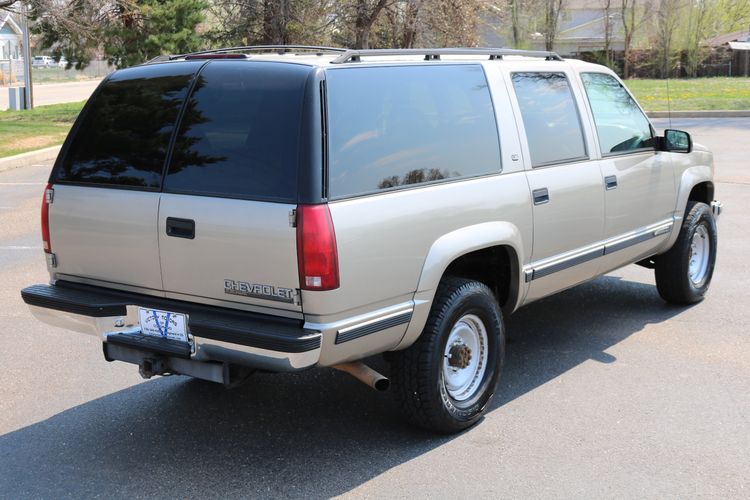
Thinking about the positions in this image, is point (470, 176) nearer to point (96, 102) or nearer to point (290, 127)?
point (290, 127)

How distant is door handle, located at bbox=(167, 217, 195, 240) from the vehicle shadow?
1.13 m

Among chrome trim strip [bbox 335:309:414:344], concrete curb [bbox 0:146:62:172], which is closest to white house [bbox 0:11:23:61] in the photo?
concrete curb [bbox 0:146:62:172]

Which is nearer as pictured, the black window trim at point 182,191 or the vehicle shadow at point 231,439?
the black window trim at point 182,191

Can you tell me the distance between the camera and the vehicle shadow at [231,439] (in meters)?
4.39

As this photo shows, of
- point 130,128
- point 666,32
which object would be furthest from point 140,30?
point 666,32

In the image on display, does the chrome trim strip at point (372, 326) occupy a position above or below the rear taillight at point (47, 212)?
below

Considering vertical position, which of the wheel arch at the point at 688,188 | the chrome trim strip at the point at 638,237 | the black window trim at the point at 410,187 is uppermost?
the black window trim at the point at 410,187

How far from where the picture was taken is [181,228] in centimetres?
443

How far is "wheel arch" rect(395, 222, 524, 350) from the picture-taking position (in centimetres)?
463

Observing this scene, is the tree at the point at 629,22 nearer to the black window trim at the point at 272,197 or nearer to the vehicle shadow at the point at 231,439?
the vehicle shadow at the point at 231,439

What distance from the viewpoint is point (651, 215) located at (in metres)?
6.71

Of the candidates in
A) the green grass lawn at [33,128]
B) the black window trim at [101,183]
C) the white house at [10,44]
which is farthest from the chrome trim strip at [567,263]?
the white house at [10,44]

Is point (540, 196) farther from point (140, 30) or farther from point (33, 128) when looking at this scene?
point (140, 30)

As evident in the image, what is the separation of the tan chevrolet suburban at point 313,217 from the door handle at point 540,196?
1cm
